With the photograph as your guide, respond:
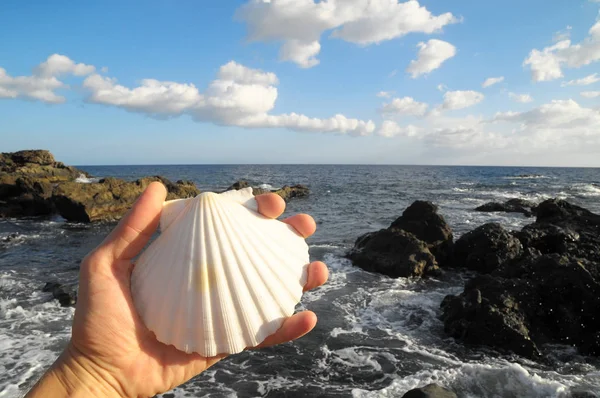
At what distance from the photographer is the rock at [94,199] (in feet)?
78.3

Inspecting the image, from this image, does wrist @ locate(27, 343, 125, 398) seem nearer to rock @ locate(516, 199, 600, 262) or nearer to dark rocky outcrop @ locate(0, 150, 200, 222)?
rock @ locate(516, 199, 600, 262)

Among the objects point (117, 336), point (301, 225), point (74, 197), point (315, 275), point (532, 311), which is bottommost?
point (532, 311)

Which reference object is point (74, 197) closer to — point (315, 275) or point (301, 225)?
point (301, 225)

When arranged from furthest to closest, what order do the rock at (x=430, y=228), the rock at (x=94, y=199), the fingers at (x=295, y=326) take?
1. the rock at (x=94, y=199)
2. the rock at (x=430, y=228)
3. the fingers at (x=295, y=326)

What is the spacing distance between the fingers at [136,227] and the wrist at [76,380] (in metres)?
0.73

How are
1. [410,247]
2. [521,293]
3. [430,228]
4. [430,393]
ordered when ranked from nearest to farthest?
1. [430,393]
2. [521,293]
3. [410,247]
4. [430,228]

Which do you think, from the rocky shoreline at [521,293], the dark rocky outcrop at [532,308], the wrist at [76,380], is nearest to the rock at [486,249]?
the rocky shoreline at [521,293]

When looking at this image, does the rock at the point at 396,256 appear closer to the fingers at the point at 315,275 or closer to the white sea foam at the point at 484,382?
the white sea foam at the point at 484,382

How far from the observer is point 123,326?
8.21ft

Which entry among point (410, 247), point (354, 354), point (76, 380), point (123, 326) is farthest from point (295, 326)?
point (410, 247)

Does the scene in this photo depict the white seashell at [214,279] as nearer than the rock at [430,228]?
Yes

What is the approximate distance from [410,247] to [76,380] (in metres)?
12.1

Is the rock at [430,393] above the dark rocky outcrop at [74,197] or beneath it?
beneath

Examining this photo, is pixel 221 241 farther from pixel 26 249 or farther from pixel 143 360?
pixel 26 249
